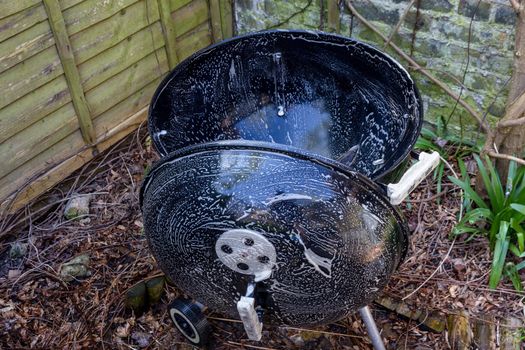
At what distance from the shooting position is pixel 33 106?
8.79 ft

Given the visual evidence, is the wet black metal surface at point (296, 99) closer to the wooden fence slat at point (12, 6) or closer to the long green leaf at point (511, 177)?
the long green leaf at point (511, 177)

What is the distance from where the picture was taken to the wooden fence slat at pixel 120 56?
293cm

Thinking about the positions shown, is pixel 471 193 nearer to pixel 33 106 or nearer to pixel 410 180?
pixel 410 180

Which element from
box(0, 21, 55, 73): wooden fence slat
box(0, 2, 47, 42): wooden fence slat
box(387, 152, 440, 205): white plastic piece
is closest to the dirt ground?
box(0, 21, 55, 73): wooden fence slat

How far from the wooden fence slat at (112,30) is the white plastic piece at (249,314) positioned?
1804 millimetres

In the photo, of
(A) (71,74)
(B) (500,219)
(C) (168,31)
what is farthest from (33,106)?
(B) (500,219)

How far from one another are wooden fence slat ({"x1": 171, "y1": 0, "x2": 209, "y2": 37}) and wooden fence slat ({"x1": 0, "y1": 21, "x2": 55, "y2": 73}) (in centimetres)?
90

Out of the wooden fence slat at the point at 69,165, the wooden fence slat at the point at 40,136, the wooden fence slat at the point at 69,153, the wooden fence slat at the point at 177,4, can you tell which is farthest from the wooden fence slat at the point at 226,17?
the wooden fence slat at the point at 40,136

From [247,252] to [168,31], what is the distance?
2137mm

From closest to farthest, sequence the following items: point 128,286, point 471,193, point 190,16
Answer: point 128,286 < point 471,193 < point 190,16

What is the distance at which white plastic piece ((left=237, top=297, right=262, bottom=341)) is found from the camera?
61.6 inches

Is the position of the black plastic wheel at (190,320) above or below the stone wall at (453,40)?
below

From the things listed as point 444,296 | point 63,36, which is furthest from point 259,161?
point 63,36

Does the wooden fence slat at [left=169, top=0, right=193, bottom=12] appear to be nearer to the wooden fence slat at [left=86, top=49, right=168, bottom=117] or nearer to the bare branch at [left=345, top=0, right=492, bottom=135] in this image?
the wooden fence slat at [left=86, top=49, right=168, bottom=117]
